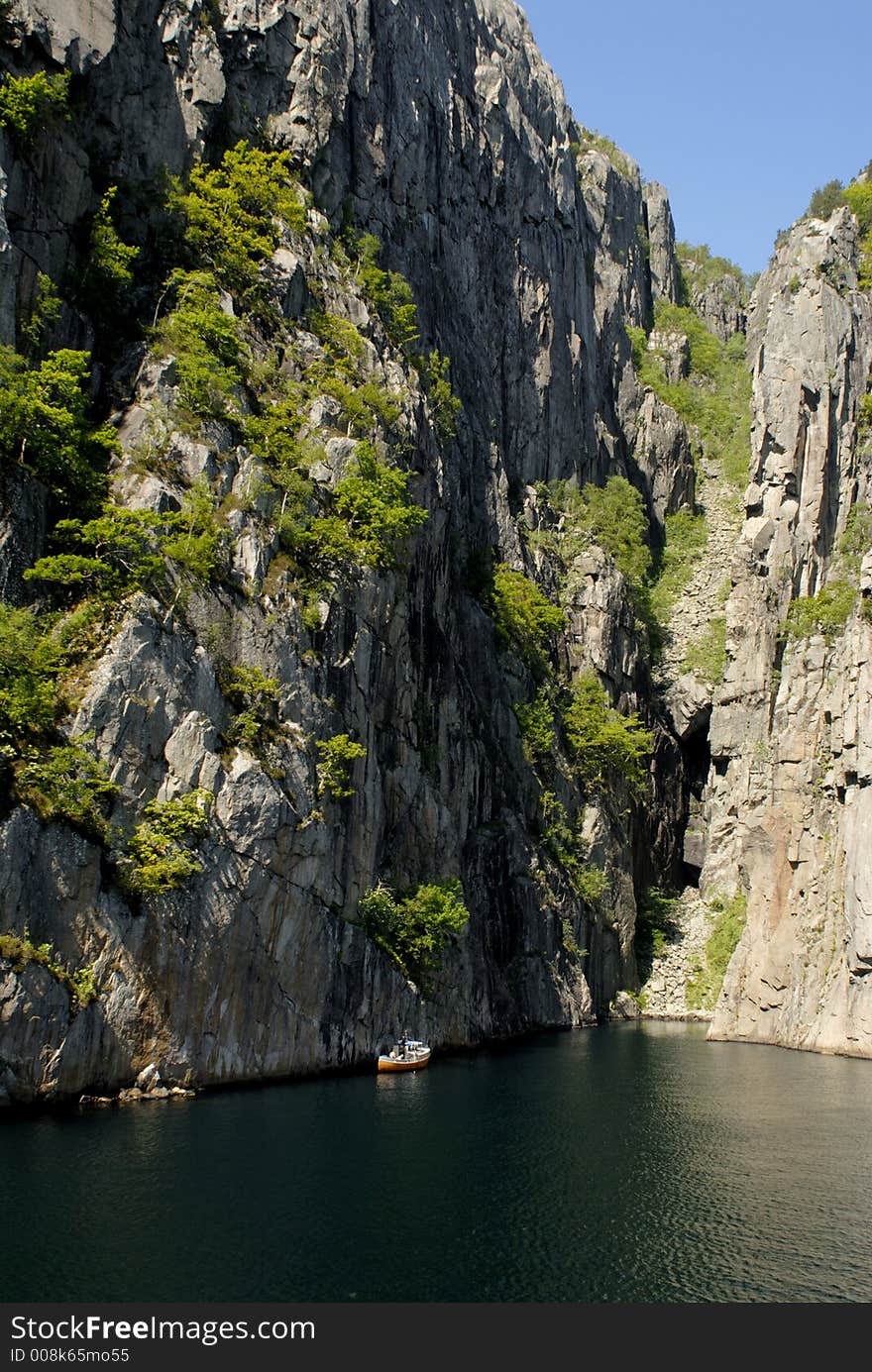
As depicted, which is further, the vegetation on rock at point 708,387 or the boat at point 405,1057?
the vegetation on rock at point 708,387

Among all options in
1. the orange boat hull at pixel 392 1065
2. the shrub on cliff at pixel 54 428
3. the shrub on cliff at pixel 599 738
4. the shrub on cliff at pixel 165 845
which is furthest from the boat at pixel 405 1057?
the shrub on cliff at pixel 599 738

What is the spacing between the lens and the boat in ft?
158

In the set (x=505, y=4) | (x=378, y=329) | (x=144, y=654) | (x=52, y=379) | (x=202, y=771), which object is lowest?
(x=202, y=771)

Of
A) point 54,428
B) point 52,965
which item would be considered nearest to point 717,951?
point 52,965

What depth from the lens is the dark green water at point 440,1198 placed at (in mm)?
22406

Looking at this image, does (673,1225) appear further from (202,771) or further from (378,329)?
(378,329)

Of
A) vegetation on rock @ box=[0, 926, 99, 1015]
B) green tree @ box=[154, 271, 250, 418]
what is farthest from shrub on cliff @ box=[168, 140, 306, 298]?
vegetation on rock @ box=[0, 926, 99, 1015]

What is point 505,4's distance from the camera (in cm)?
9850

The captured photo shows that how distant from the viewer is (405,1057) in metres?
48.8

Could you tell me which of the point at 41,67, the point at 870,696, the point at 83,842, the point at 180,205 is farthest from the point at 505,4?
the point at 83,842

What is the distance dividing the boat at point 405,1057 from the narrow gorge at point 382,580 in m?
1.21

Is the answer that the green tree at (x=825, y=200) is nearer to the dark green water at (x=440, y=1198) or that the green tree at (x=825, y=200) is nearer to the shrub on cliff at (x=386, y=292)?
the shrub on cliff at (x=386, y=292)

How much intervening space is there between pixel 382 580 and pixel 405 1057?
73.0 ft

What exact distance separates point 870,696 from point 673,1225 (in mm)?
43901
